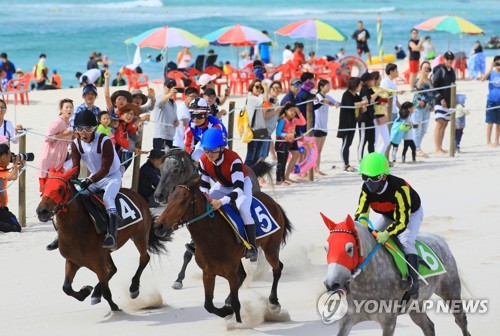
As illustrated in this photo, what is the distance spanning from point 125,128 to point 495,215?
5773 millimetres

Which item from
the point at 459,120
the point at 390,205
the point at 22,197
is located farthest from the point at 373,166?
the point at 459,120

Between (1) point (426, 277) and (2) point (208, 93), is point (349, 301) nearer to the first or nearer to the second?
(1) point (426, 277)

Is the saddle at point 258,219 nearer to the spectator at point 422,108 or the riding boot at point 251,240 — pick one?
the riding boot at point 251,240

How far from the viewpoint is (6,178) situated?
14.3 m

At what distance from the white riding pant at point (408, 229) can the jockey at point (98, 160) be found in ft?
9.86

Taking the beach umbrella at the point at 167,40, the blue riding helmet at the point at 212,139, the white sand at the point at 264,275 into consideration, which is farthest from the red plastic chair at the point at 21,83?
the blue riding helmet at the point at 212,139

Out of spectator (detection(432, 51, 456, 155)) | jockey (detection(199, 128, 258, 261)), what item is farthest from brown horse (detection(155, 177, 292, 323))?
spectator (detection(432, 51, 456, 155))

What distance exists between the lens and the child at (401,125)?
65.8 feet

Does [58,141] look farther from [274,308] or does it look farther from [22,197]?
[274,308]

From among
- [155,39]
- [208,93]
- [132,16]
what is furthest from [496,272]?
[132,16]

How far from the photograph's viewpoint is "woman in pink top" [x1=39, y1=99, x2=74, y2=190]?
14.8 meters

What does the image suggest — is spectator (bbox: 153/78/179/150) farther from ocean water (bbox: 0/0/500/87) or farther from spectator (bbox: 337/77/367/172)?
ocean water (bbox: 0/0/500/87)

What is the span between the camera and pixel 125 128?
15.4m

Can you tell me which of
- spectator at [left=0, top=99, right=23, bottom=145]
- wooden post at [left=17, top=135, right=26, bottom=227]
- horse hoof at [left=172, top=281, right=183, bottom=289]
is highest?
spectator at [left=0, top=99, right=23, bottom=145]
